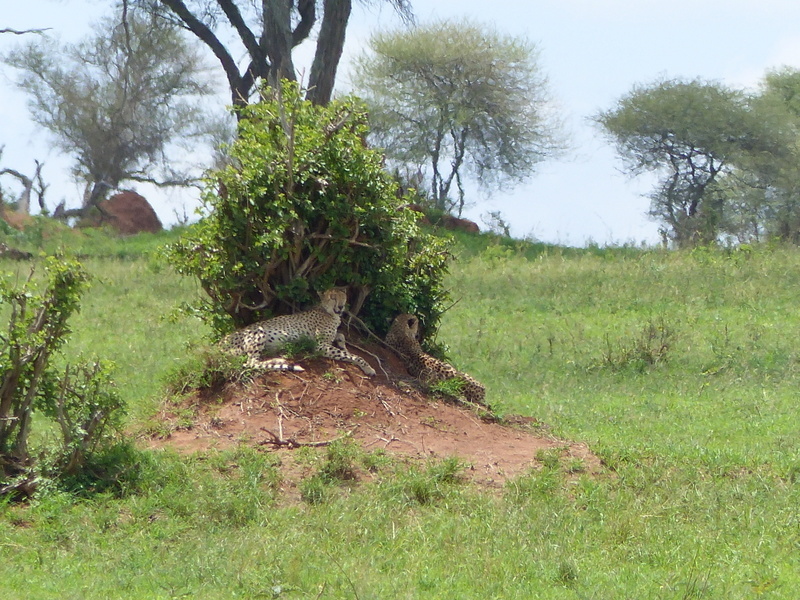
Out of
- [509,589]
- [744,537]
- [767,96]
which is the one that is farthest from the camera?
[767,96]

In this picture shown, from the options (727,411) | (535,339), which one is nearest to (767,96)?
(535,339)

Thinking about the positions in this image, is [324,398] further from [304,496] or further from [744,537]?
[744,537]

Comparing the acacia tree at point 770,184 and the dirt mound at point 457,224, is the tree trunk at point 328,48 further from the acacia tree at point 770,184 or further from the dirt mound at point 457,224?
the acacia tree at point 770,184

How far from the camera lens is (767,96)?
33.2m

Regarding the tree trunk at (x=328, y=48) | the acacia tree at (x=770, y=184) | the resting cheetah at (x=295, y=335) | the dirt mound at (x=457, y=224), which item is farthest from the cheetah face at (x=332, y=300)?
the acacia tree at (x=770, y=184)

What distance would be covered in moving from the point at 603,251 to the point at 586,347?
893 cm

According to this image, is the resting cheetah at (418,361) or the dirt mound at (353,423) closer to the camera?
the dirt mound at (353,423)

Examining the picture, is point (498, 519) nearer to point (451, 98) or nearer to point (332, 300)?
point (332, 300)

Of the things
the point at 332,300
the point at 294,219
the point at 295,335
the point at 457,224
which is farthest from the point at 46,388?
the point at 457,224

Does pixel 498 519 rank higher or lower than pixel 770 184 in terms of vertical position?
lower

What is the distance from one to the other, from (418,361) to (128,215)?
19.6m

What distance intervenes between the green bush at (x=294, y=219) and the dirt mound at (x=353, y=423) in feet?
2.66

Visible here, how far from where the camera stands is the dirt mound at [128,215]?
26.9 metres

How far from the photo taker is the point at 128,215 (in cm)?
2722
